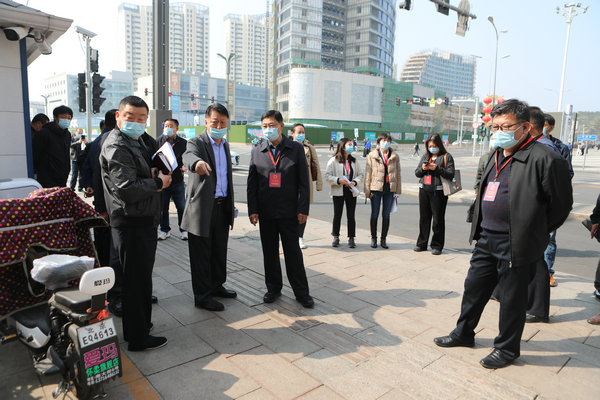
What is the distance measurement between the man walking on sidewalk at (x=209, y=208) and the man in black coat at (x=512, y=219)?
2.49m

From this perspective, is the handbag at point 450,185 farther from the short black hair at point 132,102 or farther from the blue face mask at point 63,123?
the blue face mask at point 63,123

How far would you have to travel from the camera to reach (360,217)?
10.3 meters

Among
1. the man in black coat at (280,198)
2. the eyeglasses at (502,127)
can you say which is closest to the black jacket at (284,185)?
the man in black coat at (280,198)

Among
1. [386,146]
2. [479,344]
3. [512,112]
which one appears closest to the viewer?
[512,112]

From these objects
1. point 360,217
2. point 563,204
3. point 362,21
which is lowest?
point 360,217

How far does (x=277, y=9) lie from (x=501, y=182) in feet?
327

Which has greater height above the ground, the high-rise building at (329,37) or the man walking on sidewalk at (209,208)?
the high-rise building at (329,37)

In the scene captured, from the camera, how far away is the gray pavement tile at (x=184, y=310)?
13.1 feet

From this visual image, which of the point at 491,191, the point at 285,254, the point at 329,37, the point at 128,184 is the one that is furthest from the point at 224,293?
the point at 329,37

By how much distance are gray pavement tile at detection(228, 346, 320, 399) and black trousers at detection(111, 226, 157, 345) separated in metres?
0.83

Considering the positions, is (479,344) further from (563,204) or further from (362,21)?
(362,21)

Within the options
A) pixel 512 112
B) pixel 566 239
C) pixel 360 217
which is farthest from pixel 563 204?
pixel 360 217

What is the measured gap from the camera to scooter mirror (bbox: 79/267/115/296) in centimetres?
240

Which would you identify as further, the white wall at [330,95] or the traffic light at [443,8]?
the white wall at [330,95]
